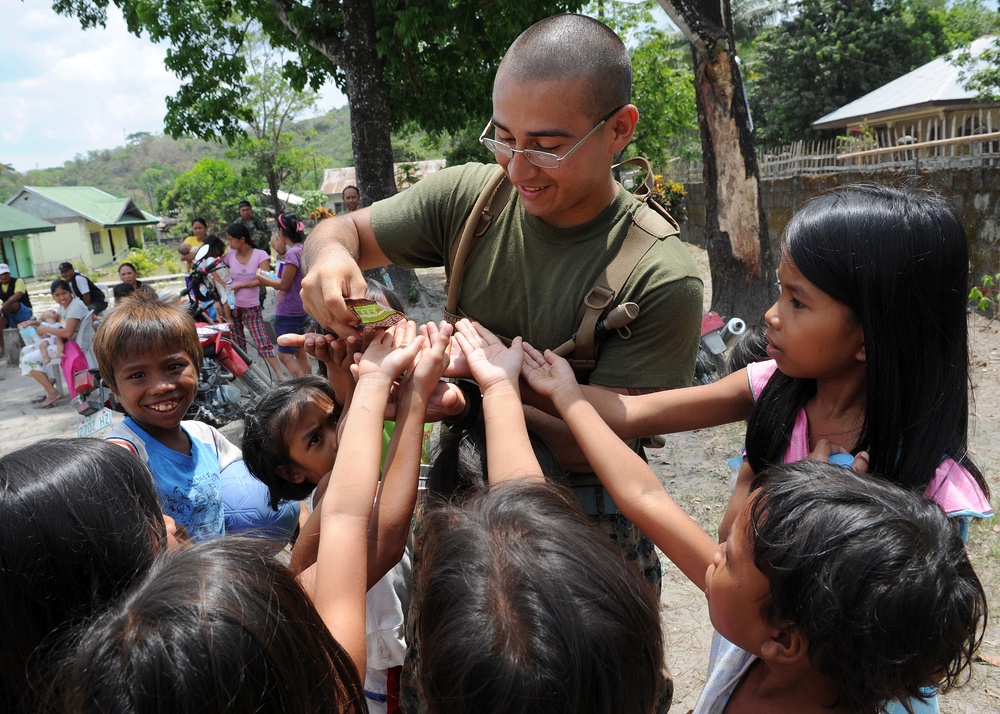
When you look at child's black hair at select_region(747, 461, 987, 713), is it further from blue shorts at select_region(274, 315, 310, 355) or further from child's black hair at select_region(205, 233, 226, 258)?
child's black hair at select_region(205, 233, 226, 258)

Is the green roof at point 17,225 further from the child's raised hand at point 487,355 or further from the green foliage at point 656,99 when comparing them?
the child's raised hand at point 487,355

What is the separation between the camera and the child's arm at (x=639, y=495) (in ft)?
5.13

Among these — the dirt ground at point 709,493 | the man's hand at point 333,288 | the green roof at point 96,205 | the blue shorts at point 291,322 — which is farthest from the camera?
the green roof at point 96,205

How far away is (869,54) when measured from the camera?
2750cm

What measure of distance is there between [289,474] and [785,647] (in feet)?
5.74

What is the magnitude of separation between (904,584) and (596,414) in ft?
2.23

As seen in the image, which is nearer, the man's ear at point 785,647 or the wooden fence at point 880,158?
the man's ear at point 785,647

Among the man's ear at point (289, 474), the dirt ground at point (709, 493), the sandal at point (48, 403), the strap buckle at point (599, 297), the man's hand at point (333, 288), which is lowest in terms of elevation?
the dirt ground at point (709, 493)

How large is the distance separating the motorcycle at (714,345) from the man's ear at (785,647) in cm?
466

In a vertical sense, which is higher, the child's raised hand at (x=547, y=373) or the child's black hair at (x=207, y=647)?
the child's raised hand at (x=547, y=373)

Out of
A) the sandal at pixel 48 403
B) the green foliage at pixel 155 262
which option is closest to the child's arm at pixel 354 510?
the sandal at pixel 48 403

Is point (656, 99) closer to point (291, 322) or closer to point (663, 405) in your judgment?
point (291, 322)

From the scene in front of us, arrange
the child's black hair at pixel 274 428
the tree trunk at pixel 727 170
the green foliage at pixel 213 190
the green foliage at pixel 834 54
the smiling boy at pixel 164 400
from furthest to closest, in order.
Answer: the green foliage at pixel 213 190, the green foliage at pixel 834 54, the tree trunk at pixel 727 170, the child's black hair at pixel 274 428, the smiling boy at pixel 164 400

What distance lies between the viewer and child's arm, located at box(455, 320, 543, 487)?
1518 mm
